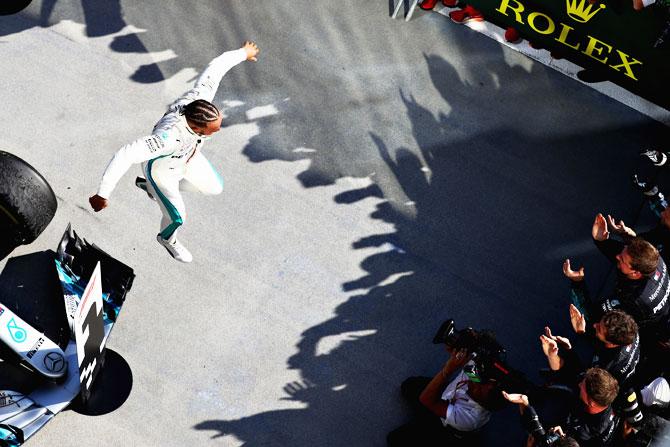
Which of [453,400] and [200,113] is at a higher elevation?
[200,113]

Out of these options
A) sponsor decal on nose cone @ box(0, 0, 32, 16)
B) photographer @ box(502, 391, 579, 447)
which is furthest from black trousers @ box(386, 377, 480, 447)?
sponsor decal on nose cone @ box(0, 0, 32, 16)

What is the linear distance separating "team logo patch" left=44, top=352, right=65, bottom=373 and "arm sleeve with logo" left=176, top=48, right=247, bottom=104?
204 centimetres

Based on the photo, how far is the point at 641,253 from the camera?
6.56 m

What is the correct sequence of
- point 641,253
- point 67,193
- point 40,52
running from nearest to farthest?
1. point 641,253
2. point 67,193
3. point 40,52

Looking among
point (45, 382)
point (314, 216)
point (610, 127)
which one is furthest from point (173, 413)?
point (610, 127)

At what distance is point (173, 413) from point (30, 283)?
1.59m

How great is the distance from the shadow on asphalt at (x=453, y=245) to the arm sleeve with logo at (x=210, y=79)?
1378 mm

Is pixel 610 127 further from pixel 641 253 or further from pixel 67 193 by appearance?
pixel 67 193

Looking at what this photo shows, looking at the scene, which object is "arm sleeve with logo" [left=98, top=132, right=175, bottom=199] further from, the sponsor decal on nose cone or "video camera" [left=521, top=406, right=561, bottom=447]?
the sponsor decal on nose cone

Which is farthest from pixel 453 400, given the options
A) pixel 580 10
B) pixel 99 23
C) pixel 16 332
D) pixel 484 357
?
pixel 99 23

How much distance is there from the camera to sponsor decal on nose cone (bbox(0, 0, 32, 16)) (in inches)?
348

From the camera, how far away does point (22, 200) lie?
7098 mm

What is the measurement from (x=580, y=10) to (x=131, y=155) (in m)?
4.23

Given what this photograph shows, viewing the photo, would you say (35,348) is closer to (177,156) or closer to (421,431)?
(177,156)
